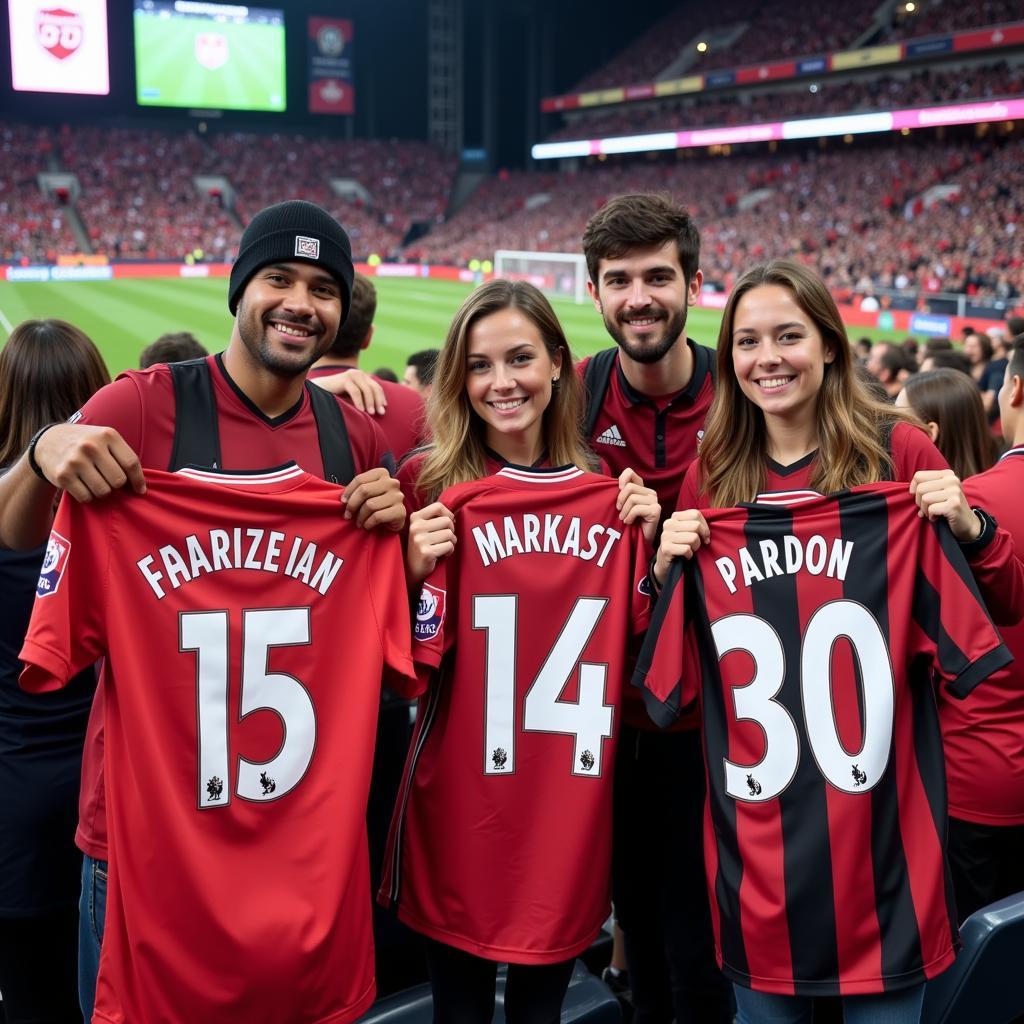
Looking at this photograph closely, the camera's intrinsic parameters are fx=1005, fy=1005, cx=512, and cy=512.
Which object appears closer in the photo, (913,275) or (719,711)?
(719,711)

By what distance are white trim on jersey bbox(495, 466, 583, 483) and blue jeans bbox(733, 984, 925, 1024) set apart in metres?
1.33

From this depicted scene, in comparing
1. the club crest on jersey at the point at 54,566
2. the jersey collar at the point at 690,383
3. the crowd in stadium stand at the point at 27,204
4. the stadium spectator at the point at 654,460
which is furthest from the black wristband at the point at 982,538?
the crowd in stadium stand at the point at 27,204

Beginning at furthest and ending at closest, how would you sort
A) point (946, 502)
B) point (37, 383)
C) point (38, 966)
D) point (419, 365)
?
point (419, 365) → point (38, 966) → point (37, 383) → point (946, 502)

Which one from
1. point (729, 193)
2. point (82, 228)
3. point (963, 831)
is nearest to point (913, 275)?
point (729, 193)

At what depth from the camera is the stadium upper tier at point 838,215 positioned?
27750 millimetres

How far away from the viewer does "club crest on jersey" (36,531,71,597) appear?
223 cm

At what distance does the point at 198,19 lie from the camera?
4556 cm

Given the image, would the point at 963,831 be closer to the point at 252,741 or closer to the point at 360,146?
the point at 252,741

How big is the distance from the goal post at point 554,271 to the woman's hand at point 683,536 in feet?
94.8

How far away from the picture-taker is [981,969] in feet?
8.45

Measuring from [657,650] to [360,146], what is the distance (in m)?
55.6

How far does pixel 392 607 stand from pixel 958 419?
8.61 feet

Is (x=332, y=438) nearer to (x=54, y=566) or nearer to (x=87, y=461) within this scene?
(x=87, y=461)

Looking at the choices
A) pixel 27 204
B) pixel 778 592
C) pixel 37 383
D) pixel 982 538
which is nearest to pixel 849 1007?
pixel 778 592
